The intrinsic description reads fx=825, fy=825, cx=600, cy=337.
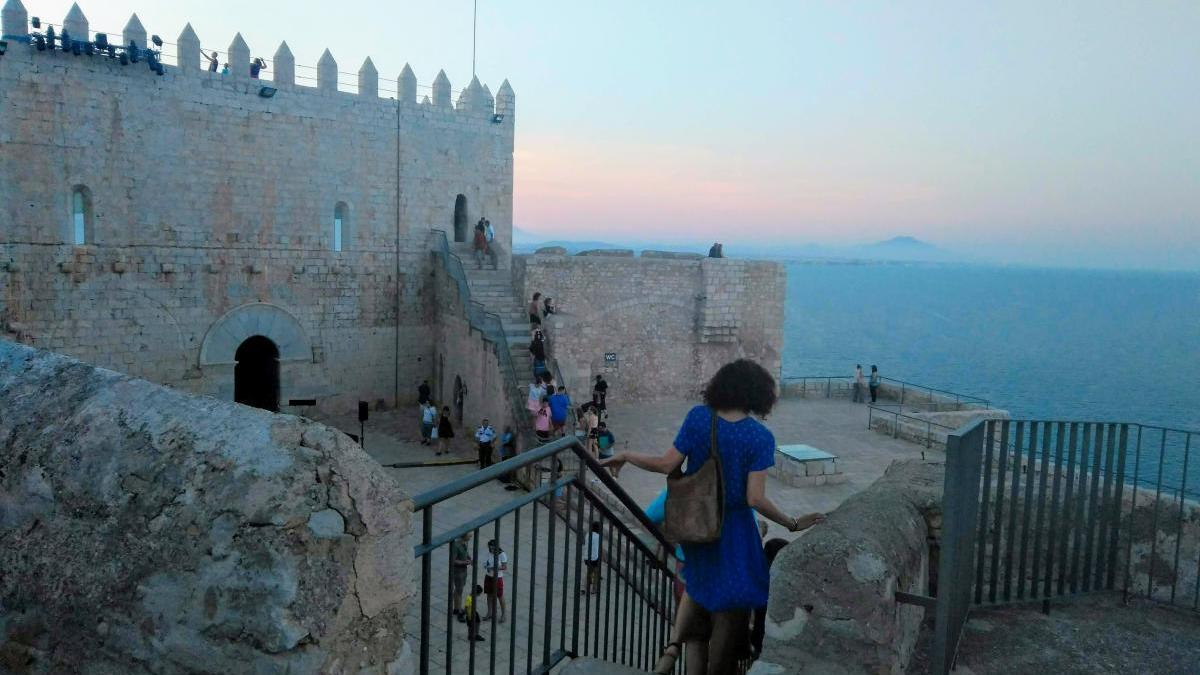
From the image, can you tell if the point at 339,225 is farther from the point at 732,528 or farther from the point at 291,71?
the point at 732,528

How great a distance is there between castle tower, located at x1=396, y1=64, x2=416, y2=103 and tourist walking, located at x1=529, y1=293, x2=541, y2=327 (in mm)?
5339

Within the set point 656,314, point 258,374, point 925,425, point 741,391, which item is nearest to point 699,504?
point 741,391

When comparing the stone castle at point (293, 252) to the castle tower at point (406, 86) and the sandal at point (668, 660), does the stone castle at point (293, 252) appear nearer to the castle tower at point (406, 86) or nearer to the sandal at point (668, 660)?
the castle tower at point (406, 86)

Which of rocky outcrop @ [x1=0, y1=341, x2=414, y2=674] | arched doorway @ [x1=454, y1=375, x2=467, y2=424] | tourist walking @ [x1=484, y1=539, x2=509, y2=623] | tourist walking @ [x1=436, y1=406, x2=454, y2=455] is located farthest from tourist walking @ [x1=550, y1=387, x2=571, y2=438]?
rocky outcrop @ [x1=0, y1=341, x2=414, y2=674]

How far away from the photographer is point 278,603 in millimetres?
1879

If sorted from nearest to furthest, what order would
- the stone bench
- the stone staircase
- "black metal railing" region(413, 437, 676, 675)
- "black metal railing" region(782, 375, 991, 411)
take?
"black metal railing" region(413, 437, 676, 675)
the stone bench
the stone staircase
"black metal railing" region(782, 375, 991, 411)

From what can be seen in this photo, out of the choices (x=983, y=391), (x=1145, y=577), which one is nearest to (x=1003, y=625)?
(x=1145, y=577)

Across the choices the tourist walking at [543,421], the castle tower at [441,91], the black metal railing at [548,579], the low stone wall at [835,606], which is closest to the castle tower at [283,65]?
the castle tower at [441,91]

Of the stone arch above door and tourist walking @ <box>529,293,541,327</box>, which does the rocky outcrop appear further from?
the stone arch above door

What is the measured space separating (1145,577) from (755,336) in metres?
18.3

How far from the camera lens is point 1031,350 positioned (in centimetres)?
8600

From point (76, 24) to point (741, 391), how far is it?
52.8ft

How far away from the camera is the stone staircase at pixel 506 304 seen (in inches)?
634

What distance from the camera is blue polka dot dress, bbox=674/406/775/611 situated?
11.3 feet
